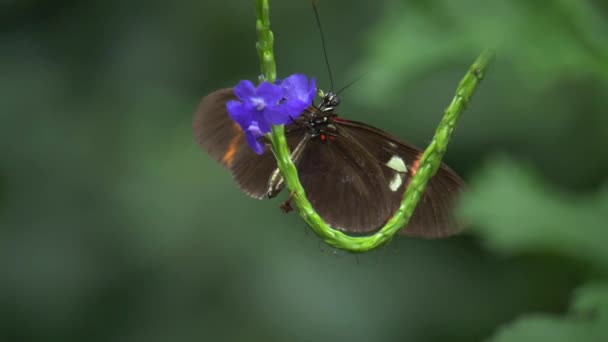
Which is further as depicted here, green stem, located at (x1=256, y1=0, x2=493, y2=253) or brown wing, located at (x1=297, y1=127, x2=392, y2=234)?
brown wing, located at (x1=297, y1=127, x2=392, y2=234)

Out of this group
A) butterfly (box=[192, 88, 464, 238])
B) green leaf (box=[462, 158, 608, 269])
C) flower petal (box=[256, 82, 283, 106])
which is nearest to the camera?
flower petal (box=[256, 82, 283, 106])

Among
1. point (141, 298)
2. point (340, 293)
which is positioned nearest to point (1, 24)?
point (141, 298)

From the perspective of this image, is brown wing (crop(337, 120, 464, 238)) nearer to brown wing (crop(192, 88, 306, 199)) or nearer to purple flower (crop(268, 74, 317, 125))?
brown wing (crop(192, 88, 306, 199))

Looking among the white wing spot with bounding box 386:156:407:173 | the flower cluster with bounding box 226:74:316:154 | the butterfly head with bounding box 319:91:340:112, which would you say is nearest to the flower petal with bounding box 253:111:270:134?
the flower cluster with bounding box 226:74:316:154

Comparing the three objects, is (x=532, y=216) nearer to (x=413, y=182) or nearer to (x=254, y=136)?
(x=413, y=182)

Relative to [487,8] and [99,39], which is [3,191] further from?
[487,8]

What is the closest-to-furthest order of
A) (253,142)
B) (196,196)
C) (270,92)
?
(270,92), (253,142), (196,196)

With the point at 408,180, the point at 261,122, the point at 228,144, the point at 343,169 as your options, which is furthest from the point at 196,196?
the point at 261,122
